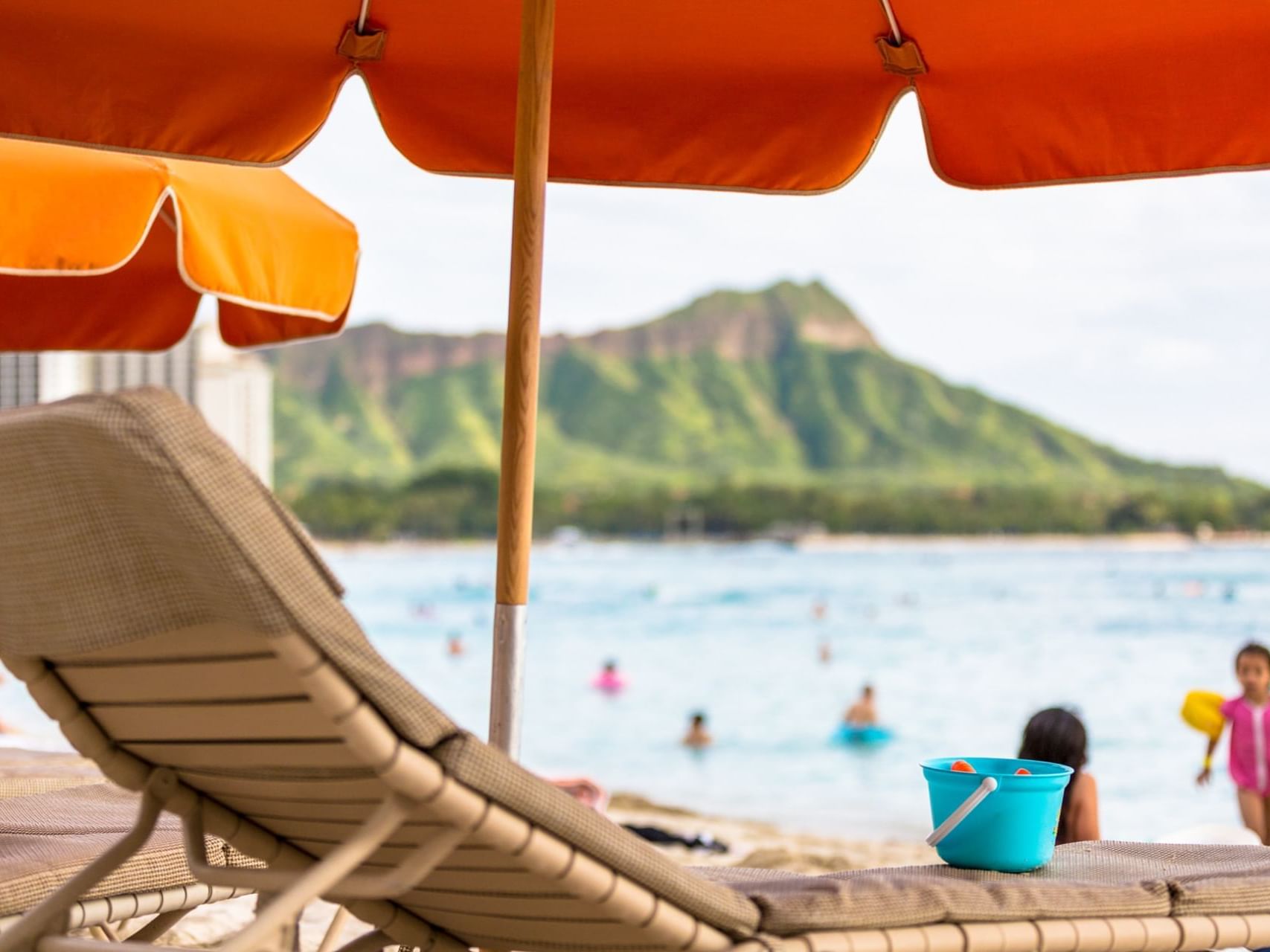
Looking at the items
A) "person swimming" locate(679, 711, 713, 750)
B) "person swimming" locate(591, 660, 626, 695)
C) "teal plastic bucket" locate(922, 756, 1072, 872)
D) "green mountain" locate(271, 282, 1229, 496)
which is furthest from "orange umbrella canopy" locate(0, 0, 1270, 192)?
"green mountain" locate(271, 282, 1229, 496)

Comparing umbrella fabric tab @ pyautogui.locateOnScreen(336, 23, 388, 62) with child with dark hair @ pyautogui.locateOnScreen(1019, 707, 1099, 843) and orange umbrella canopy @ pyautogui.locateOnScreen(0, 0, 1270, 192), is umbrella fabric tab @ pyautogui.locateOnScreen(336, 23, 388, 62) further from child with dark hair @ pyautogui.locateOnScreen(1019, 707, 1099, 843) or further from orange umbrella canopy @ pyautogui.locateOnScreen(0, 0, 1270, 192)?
child with dark hair @ pyautogui.locateOnScreen(1019, 707, 1099, 843)

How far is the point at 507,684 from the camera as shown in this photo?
1.99 m

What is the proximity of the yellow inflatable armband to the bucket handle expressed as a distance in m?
3.76

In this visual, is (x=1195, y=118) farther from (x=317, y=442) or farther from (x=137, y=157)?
(x=317, y=442)

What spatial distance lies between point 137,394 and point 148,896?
3.01 ft

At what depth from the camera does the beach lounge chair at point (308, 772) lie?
108 cm

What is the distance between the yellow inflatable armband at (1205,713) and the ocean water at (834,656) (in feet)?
8.17

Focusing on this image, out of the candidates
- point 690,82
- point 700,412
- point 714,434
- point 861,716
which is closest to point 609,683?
point 861,716

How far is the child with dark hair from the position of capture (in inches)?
105

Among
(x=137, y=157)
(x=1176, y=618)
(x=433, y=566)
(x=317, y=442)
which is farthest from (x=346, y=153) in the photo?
(x=137, y=157)

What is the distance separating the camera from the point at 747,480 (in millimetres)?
57531

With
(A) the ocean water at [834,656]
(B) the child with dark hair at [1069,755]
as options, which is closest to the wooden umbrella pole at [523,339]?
(B) the child with dark hair at [1069,755]

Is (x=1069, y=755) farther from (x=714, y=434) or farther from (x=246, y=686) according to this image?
(x=714, y=434)

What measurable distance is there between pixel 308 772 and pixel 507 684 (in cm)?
75
